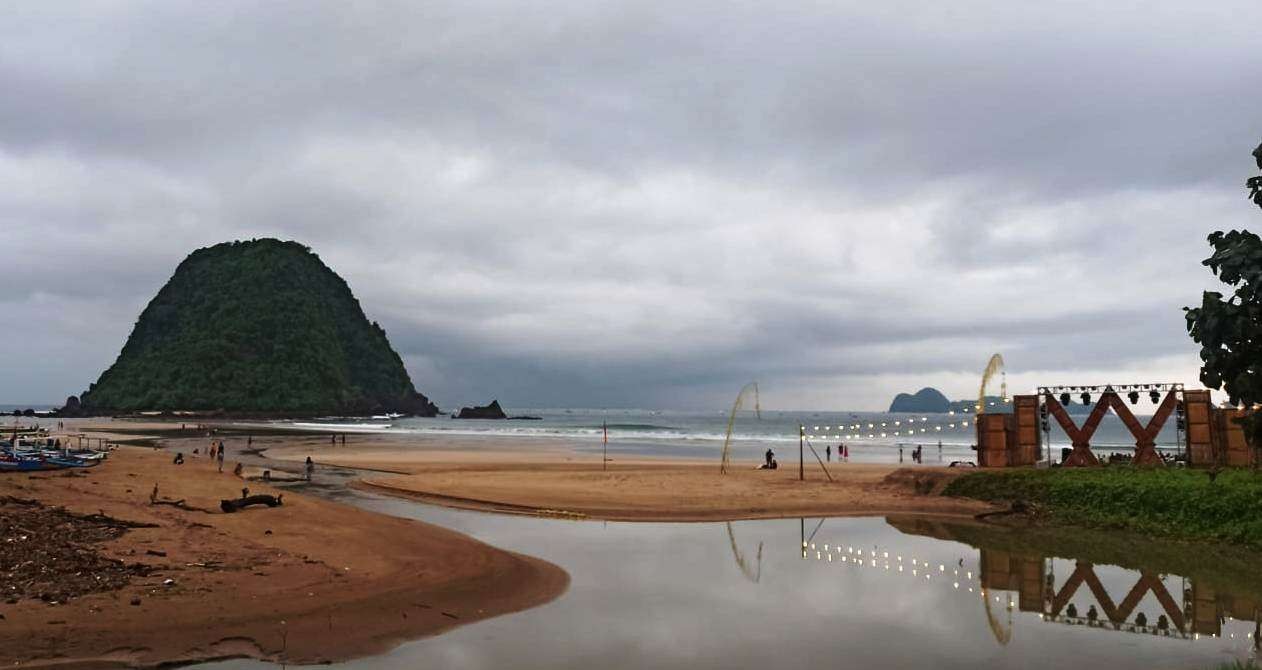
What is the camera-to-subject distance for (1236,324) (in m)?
8.34

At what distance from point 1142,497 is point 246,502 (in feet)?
102

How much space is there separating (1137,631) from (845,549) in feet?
30.5

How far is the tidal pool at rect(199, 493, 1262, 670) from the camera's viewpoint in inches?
503

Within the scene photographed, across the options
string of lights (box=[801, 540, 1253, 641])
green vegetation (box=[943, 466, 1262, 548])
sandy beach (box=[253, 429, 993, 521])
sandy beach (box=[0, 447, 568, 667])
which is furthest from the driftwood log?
green vegetation (box=[943, 466, 1262, 548])

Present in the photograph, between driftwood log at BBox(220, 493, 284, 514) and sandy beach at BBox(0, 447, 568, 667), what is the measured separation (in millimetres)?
481

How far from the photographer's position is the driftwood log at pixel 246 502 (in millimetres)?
23672

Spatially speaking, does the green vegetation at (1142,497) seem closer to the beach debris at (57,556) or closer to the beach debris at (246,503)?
the beach debris at (246,503)

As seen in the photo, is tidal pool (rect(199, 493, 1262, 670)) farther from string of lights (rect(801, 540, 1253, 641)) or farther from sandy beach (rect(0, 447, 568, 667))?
sandy beach (rect(0, 447, 568, 667))

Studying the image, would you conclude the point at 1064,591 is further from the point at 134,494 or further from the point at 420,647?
the point at 134,494

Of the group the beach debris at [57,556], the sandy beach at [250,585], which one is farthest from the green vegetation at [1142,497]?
the beach debris at [57,556]

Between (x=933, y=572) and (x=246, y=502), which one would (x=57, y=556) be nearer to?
(x=246, y=502)

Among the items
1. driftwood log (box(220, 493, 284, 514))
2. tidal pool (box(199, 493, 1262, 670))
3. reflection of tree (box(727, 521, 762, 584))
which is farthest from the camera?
driftwood log (box(220, 493, 284, 514))

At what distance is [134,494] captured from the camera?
2631 centimetres

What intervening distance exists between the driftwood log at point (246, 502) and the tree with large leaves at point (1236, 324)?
2532 cm
